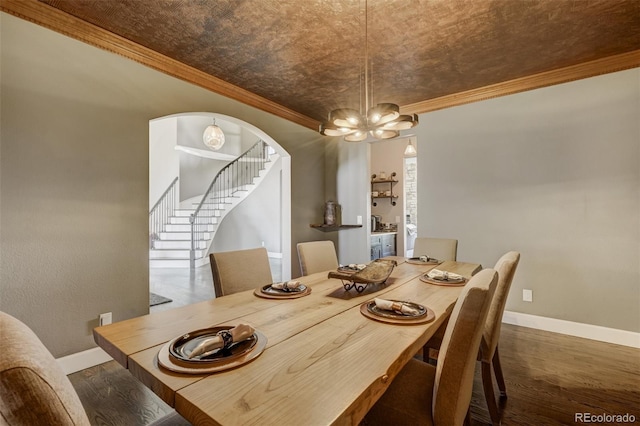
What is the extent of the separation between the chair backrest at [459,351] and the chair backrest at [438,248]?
1.97 metres

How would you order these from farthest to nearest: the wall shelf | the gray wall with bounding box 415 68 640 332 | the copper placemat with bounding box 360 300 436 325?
the wall shelf → the gray wall with bounding box 415 68 640 332 → the copper placemat with bounding box 360 300 436 325

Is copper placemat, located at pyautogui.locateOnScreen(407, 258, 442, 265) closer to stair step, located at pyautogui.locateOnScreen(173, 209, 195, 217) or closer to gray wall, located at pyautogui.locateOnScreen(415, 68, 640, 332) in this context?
gray wall, located at pyautogui.locateOnScreen(415, 68, 640, 332)

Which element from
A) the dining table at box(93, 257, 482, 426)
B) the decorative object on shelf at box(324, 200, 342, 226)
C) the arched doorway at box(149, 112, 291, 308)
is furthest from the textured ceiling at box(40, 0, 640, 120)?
the arched doorway at box(149, 112, 291, 308)

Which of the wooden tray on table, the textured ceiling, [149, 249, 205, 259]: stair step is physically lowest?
[149, 249, 205, 259]: stair step

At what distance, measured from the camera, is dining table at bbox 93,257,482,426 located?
0.71m

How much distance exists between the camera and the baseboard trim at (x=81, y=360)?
2.12 meters

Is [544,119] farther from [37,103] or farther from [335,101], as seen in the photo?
[37,103]

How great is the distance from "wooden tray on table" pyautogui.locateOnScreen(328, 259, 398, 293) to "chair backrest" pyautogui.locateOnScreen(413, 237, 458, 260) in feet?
3.49

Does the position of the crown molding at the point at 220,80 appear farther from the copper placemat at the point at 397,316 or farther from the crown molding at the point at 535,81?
the copper placemat at the point at 397,316

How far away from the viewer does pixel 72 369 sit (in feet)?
7.04

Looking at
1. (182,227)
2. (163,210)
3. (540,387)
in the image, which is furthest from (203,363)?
(163,210)

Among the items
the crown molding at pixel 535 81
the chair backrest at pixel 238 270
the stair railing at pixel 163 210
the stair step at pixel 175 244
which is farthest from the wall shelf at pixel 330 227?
the stair railing at pixel 163 210

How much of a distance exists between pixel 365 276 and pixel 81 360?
2206 millimetres

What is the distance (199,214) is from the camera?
7.14 meters
